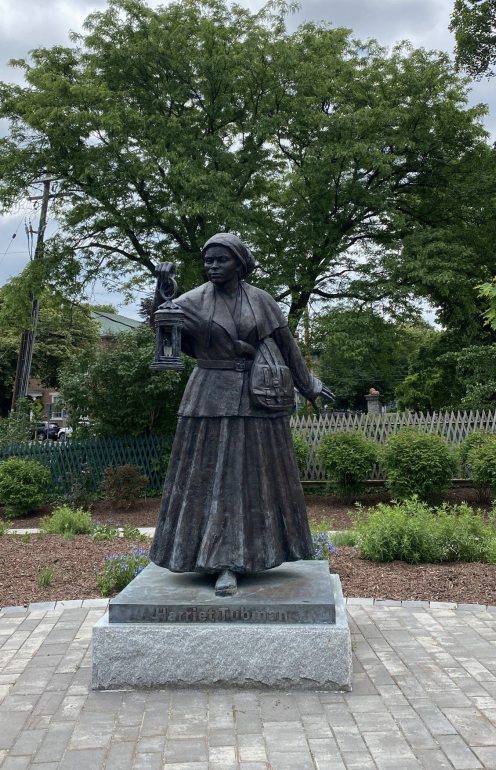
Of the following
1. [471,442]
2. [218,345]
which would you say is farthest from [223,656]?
[471,442]

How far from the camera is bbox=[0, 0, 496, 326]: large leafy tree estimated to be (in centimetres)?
1700

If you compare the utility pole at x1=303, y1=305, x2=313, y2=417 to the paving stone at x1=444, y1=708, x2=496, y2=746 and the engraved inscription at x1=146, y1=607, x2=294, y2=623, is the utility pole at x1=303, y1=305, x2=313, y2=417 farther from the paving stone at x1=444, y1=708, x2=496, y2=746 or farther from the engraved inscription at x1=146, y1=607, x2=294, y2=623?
the paving stone at x1=444, y1=708, x2=496, y2=746

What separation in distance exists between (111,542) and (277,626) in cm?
502

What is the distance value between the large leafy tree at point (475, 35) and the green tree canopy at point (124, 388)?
13.3 m

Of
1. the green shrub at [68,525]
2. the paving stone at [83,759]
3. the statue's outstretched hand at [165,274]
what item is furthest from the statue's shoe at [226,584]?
the green shrub at [68,525]

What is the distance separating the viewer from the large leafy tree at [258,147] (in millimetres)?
17000

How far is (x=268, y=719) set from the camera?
370 cm

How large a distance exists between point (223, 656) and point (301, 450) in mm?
10210

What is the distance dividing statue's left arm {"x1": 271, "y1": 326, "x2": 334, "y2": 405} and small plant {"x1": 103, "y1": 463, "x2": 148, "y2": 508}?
9794 millimetres

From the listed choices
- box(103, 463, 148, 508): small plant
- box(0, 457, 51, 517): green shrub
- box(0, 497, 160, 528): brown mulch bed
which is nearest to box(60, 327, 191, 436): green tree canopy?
box(103, 463, 148, 508): small plant

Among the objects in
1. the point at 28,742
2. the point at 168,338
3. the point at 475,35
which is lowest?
the point at 28,742

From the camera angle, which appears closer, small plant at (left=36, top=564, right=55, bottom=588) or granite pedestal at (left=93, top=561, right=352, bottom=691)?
granite pedestal at (left=93, top=561, right=352, bottom=691)

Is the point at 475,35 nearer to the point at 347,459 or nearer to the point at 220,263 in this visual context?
the point at 347,459

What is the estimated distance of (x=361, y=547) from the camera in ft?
24.9
